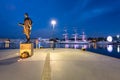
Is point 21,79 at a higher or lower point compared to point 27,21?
lower

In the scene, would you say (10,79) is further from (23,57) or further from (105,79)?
(23,57)

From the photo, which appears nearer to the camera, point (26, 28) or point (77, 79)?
point (77, 79)

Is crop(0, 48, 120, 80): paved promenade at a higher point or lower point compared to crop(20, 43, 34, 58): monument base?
lower

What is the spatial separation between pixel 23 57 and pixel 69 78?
29.9ft

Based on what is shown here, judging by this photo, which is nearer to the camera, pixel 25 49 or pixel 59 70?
pixel 59 70

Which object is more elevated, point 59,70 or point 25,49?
point 25,49

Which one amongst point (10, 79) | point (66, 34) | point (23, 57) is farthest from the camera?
point (66, 34)

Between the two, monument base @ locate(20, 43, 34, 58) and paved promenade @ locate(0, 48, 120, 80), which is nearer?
paved promenade @ locate(0, 48, 120, 80)

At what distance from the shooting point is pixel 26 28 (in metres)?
17.7

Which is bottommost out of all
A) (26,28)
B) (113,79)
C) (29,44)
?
(113,79)

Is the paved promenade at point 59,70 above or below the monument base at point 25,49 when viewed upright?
below

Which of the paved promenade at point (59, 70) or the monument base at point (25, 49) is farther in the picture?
the monument base at point (25, 49)

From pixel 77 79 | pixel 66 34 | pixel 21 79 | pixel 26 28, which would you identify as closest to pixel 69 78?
pixel 77 79

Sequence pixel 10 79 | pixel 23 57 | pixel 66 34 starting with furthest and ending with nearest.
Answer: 1. pixel 66 34
2. pixel 23 57
3. pixel 10 79
